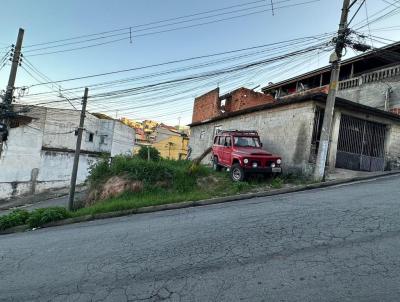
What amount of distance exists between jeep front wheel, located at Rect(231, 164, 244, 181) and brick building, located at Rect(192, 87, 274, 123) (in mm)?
12684

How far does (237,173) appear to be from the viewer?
1223 centimetres

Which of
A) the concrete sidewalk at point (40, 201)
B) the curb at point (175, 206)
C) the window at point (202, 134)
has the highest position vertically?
the window at point (202, 134)

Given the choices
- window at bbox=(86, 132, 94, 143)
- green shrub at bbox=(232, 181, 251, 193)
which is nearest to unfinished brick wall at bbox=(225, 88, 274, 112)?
green shrub at bbox=(232, 181, 251, 193)

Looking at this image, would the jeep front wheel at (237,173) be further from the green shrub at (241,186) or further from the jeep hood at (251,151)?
the jeep hood at (251,151)

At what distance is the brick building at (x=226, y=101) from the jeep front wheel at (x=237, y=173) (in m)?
12.7

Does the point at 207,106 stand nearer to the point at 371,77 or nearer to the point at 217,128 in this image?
the point at 217,128

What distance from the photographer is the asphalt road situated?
365 cm

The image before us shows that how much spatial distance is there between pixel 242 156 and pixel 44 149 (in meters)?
24.8

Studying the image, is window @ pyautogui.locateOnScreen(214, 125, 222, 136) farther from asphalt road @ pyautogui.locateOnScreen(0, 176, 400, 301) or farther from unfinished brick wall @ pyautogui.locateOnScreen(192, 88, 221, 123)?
asphalt road @ pyautogui.locateOnScreen(0, 176, 400, 301)

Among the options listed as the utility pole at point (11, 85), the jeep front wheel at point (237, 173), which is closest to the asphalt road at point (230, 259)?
the jeep front wheel at point (237, 173)

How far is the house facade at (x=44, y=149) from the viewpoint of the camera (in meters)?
27.3

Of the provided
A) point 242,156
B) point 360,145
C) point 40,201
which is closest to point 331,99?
point 242,156

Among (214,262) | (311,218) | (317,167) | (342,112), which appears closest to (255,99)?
(342,112)

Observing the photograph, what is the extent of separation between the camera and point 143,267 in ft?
15.4
